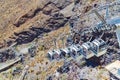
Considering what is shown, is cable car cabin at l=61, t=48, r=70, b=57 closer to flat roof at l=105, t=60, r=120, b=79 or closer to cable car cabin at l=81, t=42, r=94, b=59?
cable car cabin at l=81, t=42, r=94, b=59

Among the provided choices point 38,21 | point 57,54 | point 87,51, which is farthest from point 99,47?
point 38,21

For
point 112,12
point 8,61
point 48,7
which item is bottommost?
point 8,61

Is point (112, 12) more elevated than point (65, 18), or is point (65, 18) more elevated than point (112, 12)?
point (112, 12)

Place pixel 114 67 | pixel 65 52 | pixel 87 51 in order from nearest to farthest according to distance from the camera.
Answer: pixel 114 67 < pixel 87 51 < pixel 65 52

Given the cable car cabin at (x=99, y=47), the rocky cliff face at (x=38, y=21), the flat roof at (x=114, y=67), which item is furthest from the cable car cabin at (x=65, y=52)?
the rocky cliff face at (x=38, y=21)

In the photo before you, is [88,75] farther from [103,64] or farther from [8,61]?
[8,61]

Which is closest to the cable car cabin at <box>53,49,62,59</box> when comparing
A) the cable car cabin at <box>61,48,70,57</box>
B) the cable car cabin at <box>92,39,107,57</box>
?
the cable car cabin at <box>61,48,70,57</box>

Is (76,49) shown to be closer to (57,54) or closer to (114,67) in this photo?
(57,54)

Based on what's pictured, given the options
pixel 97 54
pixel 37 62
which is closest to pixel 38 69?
pixel 37 62

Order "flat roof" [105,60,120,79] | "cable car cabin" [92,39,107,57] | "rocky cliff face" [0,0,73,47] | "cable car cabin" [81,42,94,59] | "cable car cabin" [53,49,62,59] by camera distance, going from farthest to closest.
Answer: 1. "rocky cliff face" [0,0,73,47]
2. "cable car cabin" [53,49,62,59]
3. "cable car cabin" [81,42,94,59]
4. "cable car cabin" [92,39,107,57]
5. "flat roof" [105,60,120,79]
